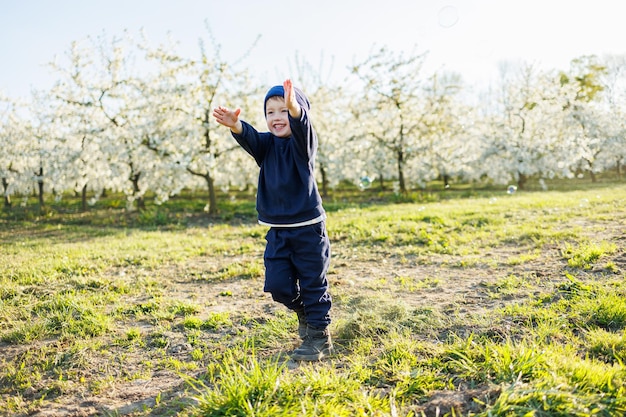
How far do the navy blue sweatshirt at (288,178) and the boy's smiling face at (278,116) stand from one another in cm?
7

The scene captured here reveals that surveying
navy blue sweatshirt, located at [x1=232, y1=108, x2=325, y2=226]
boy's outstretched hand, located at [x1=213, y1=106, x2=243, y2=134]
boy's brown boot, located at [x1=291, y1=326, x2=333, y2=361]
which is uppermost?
boy's outstretched hand, located at [x1=213, y1=106, x2=243, y2=134]

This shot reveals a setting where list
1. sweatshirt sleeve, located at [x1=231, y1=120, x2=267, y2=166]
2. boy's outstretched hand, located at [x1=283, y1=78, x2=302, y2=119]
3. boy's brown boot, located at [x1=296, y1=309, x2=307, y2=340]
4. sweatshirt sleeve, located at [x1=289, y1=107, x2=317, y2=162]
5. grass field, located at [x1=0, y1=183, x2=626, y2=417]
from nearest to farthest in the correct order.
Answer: grass field, located at [x1=0, y1=183, x2=626, y2=417] < boy's outstretched hand, located at [x1=283, y1=78, x2=302, y2=119] < sweatshirt sleeve, located at [x1=289, y1=107, x2=317, y2=162] < sweatshirt sleeve, located at [x1=231, y1=120, x2=267, y2=166] < boy's brown boot, located at [x1=296, y1=309, x2=307, y2=340]

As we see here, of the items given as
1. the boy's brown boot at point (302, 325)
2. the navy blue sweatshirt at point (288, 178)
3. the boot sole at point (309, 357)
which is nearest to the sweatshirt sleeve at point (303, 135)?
the navy blue sweatshirt at point (288, 178)

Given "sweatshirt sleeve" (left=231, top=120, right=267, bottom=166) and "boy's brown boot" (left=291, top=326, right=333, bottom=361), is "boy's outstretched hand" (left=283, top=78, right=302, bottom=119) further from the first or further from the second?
"boy's brown boot" (left=291, top=326, right=333, bottom=361)

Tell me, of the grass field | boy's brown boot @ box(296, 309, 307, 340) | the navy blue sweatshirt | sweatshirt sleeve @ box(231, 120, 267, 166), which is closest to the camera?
the grass field

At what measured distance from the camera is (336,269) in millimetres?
6164

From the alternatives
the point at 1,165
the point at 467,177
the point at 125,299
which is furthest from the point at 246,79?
the point at 467,177

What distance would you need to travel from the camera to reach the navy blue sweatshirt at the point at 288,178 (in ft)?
11.0

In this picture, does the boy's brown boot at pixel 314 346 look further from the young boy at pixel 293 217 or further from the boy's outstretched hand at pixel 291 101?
the boy's outstretched hand at pixel 291 101

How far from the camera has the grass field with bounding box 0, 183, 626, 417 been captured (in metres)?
2.53

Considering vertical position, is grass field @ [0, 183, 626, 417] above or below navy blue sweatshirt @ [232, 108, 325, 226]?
below

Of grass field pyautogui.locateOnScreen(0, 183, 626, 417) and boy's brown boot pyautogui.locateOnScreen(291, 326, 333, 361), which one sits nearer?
grass field pyautogui.locateOnScreen(0, 183, 626, 417)

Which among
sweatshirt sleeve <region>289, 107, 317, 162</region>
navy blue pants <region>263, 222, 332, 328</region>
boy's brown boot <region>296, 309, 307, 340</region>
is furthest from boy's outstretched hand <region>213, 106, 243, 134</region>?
boy's brown boot <region>296, 309, 307, 340</region>

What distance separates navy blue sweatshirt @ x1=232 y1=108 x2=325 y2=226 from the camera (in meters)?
3.35
